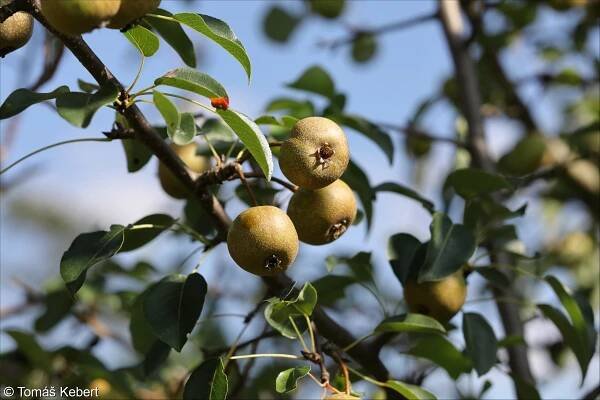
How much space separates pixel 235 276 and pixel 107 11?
7.89ft

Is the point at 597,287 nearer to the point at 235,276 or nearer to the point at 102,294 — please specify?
the point at 235,276

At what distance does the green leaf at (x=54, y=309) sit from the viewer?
A: 7.79ft

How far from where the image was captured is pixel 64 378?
7.83ft

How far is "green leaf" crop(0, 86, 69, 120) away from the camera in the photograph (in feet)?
4.51

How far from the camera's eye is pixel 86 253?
1591 millimetres

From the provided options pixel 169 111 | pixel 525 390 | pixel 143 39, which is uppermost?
pixel 143 39

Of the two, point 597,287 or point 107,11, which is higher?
point 107,11

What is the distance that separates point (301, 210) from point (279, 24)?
2.97m

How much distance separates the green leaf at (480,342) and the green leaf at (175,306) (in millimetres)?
602

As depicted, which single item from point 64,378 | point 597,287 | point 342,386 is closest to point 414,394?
point 342,386

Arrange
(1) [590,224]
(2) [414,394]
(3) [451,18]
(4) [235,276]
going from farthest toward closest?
1. (1) [590,224]
2. (4) [235,276]
3. (3) [451,18]
4. (2) [414,394]

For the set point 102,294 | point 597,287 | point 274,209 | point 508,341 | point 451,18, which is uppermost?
point 274,209

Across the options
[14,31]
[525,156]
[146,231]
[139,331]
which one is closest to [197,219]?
[146,231]

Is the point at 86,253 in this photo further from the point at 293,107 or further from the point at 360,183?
the point at 293,107
